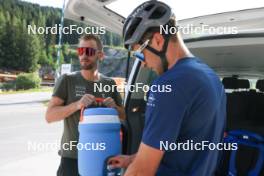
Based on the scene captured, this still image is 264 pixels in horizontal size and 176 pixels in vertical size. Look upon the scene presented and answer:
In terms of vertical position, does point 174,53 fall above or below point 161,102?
above

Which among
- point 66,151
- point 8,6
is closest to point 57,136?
point 66,151

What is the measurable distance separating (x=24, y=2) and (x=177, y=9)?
103 metres

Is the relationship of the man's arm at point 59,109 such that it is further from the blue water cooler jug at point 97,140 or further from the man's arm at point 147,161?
the man's arm at point 147,161

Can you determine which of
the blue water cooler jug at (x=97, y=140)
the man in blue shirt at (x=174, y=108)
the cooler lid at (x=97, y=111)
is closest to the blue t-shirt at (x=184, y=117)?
the man in blue shirt at (x=174, y=108)

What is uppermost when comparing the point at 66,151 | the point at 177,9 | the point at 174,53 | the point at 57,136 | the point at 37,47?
the point at 37,47

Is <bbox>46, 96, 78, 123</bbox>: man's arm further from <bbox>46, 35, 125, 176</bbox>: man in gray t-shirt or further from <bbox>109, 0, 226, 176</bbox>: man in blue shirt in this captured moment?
<bbox>109, 0, 226, 176</bbox>: man in blue shirt

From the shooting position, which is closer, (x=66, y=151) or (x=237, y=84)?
(x=66, y=151)

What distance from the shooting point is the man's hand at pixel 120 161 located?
2221 millimetres

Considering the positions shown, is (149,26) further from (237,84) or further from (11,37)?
(11,37)

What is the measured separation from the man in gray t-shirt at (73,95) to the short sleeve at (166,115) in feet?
4.31

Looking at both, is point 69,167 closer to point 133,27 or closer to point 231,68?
point 133,27

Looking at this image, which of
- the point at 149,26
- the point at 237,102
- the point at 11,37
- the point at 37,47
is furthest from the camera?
the point at 37,47

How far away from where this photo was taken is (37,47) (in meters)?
73.8

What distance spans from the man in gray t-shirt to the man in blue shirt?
1224mm
